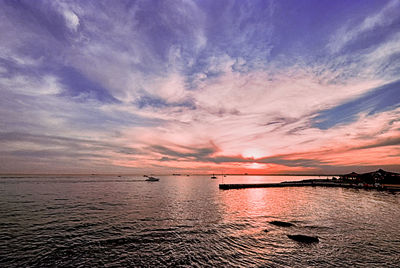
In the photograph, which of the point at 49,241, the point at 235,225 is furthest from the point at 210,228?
the point at 49,241

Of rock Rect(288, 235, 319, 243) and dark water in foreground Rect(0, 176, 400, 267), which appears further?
rock Rect(288, 235, 319, 243)

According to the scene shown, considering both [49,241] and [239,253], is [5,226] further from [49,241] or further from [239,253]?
[239,253]

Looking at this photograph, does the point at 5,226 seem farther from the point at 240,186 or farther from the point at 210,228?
the point at 240,186

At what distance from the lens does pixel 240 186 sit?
98625mm

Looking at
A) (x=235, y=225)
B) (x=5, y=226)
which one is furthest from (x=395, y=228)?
(x=5, y=226)

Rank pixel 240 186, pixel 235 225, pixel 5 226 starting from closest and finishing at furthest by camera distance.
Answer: pixel 5 226, pixel 235 225, pixel 240 186

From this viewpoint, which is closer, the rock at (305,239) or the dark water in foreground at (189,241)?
Answer: the dark water in foreground at (189,241)

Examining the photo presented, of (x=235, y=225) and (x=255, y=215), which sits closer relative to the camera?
(x=235, y=225)

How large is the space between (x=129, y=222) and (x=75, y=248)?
10.0 metres

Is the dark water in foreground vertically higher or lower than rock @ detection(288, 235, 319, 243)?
lower

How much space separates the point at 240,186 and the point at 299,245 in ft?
270

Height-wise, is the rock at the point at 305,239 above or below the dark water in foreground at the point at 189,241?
above

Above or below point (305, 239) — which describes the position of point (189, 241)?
below

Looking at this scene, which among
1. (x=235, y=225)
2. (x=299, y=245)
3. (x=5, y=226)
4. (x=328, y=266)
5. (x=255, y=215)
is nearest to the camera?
(x=328, y=266)
